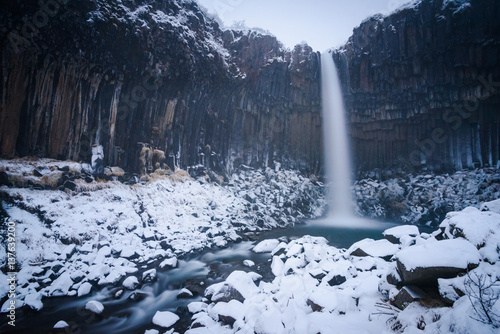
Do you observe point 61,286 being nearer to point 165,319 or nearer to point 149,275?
point 149,275

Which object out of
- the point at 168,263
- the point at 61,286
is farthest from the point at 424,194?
the point at 61,286

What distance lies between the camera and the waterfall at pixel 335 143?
25.0m

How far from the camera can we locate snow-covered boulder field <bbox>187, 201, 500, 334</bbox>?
334 cm

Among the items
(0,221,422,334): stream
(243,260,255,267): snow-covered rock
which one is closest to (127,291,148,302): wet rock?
(0,221,422,334): stream

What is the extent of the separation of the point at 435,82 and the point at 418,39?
185 inches

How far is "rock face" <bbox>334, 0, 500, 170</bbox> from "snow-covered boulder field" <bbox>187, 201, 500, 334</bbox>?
2293 centimetres

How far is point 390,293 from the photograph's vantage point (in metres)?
4.47

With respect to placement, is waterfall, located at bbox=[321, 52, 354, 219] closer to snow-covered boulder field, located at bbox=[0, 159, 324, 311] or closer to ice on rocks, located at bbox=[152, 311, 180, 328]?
snow-covered boulder field, located at bbox=[0, 159, 324, 311]

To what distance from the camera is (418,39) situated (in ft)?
72.4

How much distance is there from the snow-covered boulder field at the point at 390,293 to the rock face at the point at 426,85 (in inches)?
903

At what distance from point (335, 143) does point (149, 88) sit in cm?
2190

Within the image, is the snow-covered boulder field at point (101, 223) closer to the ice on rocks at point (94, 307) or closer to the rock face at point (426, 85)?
the ice on rocks at point (94, 307)

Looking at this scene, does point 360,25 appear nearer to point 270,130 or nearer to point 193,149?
point 270,130

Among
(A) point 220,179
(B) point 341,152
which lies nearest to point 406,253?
(A) point 220,179
